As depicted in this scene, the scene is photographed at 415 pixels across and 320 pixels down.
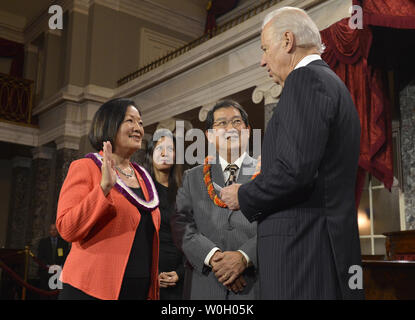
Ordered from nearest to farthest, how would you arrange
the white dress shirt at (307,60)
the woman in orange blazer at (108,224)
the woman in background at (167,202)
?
the white dress shirt at (307,60), the woman in orange blazer at (108,224), the woman in background at (167,202)

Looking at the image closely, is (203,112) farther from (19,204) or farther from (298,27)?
(19,204)

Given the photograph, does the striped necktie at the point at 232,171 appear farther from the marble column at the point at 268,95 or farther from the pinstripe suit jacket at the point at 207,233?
the marble column at the point at 268,95

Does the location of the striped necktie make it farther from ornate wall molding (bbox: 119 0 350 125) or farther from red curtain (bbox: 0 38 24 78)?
red curtain (bbox: 0 38 24 78)

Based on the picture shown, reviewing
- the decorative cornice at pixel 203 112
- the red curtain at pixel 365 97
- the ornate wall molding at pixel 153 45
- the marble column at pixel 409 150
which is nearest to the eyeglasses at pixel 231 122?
the red curtain at pixel 365 97

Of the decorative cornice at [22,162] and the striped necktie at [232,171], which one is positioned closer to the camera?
the striped necktie at [232,171]

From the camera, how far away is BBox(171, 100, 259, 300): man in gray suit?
1.97m

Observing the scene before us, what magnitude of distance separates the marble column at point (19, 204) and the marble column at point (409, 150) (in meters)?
8.94

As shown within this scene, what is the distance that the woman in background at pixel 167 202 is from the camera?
108 inches

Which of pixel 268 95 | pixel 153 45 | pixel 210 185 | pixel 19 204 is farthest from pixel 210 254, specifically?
pixel 19 204

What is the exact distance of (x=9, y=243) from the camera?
11828mm

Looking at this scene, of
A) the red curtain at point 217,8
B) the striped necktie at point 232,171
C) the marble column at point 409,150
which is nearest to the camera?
the striped necktie at point 232,171

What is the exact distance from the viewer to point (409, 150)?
18.8 ft

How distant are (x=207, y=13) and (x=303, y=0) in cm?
621

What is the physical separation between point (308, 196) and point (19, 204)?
11.7 metres
